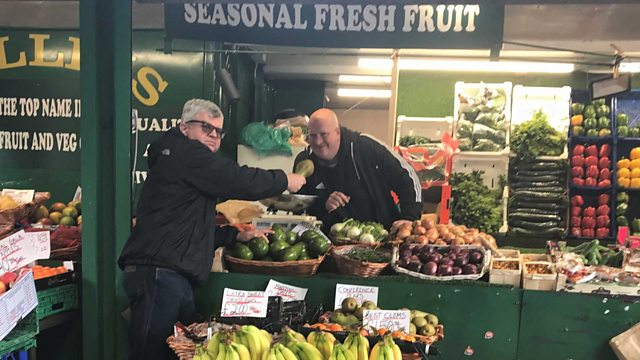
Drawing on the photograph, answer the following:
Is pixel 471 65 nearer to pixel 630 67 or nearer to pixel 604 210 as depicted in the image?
pixel 630 67

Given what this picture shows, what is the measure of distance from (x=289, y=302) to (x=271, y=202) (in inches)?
48.4

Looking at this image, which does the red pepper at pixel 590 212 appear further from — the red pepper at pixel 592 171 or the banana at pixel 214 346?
the banana at pixel 214 346

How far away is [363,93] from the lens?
9641mm

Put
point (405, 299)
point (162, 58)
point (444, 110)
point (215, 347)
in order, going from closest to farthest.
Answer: point (215, 347)
point (405, 299)
point (162, 58)
point (444, 110)

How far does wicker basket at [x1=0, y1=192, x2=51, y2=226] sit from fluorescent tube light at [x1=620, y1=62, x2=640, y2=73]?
6516mm

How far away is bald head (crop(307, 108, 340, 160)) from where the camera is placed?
4.51 meters

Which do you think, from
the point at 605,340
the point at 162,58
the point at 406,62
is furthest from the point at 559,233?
the point at 162,58

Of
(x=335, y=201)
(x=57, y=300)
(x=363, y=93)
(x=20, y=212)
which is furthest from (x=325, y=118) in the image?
(x=363, y=93)

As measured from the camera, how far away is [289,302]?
119 inches

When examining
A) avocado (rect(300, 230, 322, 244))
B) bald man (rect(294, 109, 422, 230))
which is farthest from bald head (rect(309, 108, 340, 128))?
avocado (rect(300, 230, 322, 244))

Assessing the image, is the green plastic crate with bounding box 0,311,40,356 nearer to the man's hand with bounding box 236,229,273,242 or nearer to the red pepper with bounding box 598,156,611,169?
the man's hand with bounding box 236,229,273,242

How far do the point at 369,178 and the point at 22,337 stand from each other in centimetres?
292

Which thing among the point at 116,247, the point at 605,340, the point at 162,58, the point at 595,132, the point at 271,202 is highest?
the point at 162,58

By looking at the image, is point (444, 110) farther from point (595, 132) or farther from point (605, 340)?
point (605, 340)
